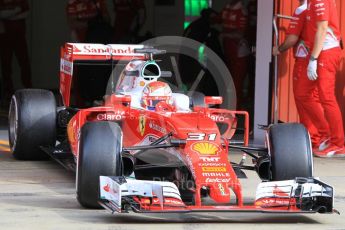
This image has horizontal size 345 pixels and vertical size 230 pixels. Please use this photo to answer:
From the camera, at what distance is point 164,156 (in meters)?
9.41

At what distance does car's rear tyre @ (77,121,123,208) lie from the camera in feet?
27.3

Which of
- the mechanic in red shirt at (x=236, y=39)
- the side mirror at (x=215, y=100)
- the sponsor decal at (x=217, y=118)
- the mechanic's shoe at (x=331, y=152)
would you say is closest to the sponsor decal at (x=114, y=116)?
the sponsor decal at (x=217, y=118)

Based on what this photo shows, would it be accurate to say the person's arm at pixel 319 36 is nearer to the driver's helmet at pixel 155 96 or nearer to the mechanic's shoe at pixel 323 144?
the mechanic's shoe at pixel 323 144

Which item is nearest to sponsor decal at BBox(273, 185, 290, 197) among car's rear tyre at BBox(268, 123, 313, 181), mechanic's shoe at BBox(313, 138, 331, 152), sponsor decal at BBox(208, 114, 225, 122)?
car's rear tyre at BBox(268, 123, 313, 181)

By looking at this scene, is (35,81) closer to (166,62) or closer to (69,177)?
(166,62)

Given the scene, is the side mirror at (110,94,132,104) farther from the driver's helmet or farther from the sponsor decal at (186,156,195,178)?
the sponsor decal at (186,156,195,178)

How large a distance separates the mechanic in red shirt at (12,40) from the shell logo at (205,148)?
9925 millimetres

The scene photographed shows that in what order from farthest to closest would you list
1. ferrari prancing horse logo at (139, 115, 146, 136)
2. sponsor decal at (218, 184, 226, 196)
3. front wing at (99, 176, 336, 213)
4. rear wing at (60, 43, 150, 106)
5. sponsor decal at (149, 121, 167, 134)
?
1. rear wing at (60, 43, 150, 106)
2. ferrari prancing horse logo at (139, 115, 146, 136)
3. sponsor decal at (149, 121, 167, 134)
4. sponsor decal at (218, 184, 226, 196)
5. front wing at (99, 176, 336, 213)

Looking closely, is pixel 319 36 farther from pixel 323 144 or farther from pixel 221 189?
pixel 221 189

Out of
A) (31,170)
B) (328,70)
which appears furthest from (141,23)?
(31,170)

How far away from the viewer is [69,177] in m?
10.3

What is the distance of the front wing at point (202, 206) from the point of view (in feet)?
25.4

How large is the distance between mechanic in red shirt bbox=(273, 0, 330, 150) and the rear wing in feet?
6.64

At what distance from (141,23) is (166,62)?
44.2 inches
